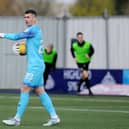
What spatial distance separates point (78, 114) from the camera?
49.1 feet

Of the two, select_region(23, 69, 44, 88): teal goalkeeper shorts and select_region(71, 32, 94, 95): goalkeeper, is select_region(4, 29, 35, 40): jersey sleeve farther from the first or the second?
select_region(71, 32, 94, 95): goalkeeper

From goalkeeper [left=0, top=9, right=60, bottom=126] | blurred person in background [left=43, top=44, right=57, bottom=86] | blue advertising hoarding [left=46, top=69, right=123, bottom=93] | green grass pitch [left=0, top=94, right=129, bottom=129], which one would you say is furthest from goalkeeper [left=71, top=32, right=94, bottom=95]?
goalkeeper [left=0, top=9, right=60, bottom=126]

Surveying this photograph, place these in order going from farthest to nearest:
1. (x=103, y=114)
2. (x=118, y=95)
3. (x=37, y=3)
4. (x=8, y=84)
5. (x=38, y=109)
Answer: (x=37, y=3), (x=8, y=84), (x=118, y=95), (x=38, y=109), (x=103, y=114)

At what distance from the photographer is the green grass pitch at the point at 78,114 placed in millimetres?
12609

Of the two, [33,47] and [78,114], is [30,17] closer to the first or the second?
[33,47]

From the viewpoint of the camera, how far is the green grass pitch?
12609mm

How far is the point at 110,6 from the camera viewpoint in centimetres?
5766

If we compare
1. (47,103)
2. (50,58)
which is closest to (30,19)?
(47,103)

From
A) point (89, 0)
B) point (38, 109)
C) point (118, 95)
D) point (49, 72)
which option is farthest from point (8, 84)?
point (89, 0)

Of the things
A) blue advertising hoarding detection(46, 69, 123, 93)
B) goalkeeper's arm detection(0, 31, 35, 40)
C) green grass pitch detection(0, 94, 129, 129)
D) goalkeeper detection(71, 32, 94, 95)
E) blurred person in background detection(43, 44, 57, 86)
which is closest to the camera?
goalkeeper's arm detection(0, 31, 35, 40)

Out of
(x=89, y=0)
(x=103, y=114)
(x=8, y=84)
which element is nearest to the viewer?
(x=103, y=114)

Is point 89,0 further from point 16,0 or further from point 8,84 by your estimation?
point 8,84

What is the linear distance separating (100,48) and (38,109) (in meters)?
14.9

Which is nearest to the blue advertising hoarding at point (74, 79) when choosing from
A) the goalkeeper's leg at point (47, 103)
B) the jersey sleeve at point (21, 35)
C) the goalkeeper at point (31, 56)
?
the goalkeeper's leg at point (47, 103)
